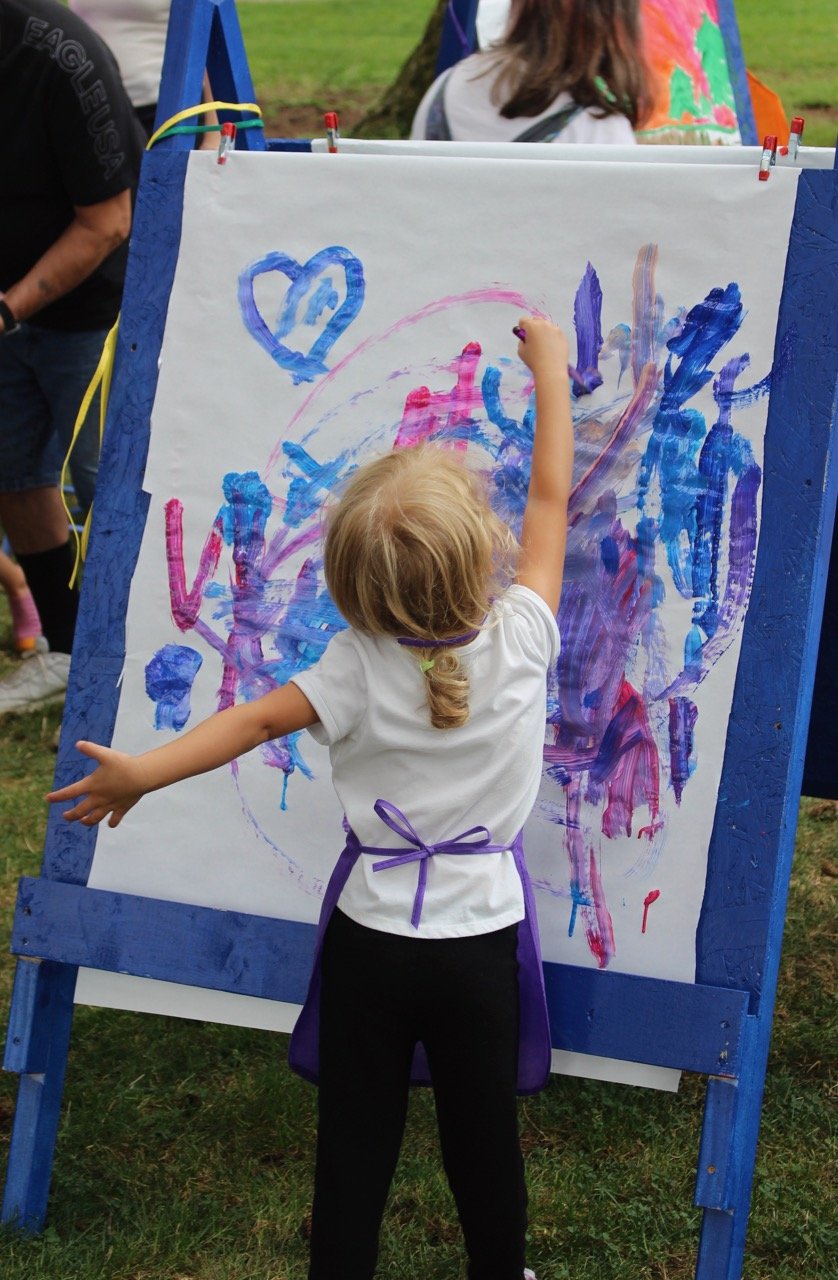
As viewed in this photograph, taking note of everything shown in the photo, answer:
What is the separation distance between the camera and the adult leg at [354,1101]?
1.88m

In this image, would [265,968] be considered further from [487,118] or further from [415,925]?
[487,118]

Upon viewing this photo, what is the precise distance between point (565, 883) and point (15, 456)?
8.70 ft

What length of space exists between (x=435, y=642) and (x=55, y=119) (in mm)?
2425

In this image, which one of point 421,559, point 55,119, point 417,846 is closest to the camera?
point 421,559

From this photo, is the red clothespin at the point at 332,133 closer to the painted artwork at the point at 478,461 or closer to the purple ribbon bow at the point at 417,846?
the painted artwork at the point at 478,461

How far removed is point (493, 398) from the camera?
2.24m

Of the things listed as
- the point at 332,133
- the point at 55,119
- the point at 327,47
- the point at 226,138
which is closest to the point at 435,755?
the point at 226,138

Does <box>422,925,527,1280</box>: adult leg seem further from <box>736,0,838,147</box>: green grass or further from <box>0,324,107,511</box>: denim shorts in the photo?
<box>736,0,838,147</box>: green grass

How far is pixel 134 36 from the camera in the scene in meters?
4.77

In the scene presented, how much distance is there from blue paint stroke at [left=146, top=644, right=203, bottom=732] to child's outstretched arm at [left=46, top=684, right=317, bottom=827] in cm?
47

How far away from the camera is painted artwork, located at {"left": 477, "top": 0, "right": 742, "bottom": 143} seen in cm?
426

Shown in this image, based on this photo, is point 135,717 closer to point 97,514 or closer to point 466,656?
point 97,514

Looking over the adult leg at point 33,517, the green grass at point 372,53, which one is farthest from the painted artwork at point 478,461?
the green grass at point 372,53

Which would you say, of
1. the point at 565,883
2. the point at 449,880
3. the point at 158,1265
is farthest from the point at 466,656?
the point at 158,1265
